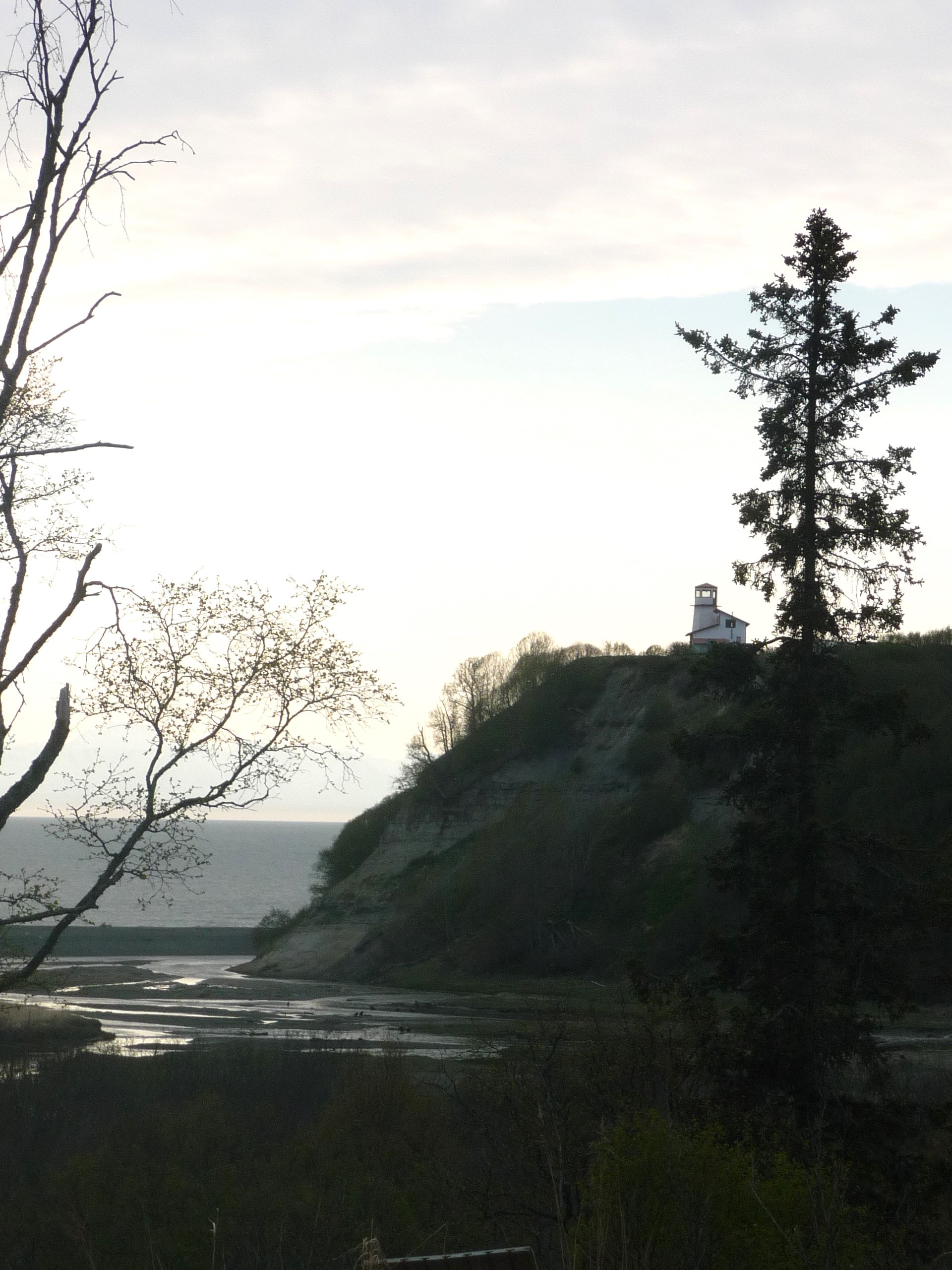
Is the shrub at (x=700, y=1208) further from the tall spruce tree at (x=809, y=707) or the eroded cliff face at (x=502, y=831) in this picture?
the eroded cliff face at (x=502, y=831)

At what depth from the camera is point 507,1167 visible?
44.7 feet

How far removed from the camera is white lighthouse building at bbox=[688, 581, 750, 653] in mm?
74250

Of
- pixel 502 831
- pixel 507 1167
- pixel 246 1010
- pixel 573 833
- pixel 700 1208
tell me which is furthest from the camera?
pixel 573 833

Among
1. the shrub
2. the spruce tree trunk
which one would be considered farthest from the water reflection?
the shrub

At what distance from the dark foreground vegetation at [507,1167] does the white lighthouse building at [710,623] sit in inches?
2001

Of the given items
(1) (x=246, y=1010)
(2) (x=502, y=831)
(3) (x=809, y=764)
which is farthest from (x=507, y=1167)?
(2) (x=502, y=831)

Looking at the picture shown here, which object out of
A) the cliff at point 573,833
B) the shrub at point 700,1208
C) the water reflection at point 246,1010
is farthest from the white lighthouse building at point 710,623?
the shrub at point 700,1208

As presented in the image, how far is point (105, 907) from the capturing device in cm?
13875

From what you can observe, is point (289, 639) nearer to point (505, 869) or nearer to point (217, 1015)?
point (217, 1015)

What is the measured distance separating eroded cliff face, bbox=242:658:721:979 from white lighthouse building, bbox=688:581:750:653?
9.76 feet

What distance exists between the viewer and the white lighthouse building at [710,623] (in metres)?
74.2

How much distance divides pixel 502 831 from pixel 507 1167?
5230cm

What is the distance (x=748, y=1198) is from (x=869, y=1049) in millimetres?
10579

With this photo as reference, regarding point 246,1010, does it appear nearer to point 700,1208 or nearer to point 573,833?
point 573,833
